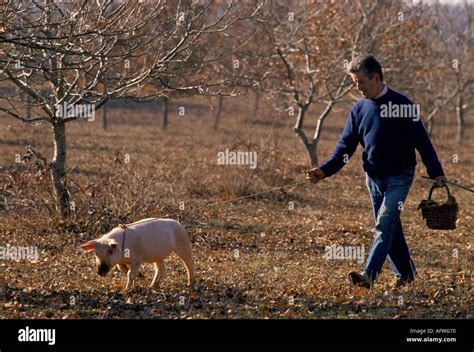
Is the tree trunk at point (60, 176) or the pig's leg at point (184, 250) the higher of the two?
the tree trunk at point (60, 176)

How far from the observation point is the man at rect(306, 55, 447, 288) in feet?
29.1

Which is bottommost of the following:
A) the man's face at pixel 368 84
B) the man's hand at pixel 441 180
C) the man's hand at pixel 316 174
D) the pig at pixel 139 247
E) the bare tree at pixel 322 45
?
the pig at pixel 139 247

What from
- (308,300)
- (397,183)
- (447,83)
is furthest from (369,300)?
(447,83)

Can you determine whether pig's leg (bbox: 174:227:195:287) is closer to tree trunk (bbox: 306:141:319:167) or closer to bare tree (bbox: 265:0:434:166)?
bare tree (bbox: 265:0:434:166)

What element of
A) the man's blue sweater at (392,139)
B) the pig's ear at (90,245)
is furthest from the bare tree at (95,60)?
the man's blue sweater at (392,139)

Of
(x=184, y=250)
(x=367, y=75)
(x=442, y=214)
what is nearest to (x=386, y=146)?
(x=367, y=75)

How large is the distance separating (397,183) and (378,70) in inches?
44.7

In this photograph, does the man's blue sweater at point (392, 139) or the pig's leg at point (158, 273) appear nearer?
the man's blue sweater at point (392, 139)

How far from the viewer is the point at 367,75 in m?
8.84

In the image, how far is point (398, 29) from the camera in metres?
27.3

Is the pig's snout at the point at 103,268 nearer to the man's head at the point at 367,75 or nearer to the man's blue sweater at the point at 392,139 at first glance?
the man's blue sweater at the point at 392,139

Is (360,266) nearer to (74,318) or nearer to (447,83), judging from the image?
(74,318)

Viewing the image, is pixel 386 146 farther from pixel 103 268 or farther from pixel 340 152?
pixel 103 268

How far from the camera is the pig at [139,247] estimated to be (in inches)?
342
